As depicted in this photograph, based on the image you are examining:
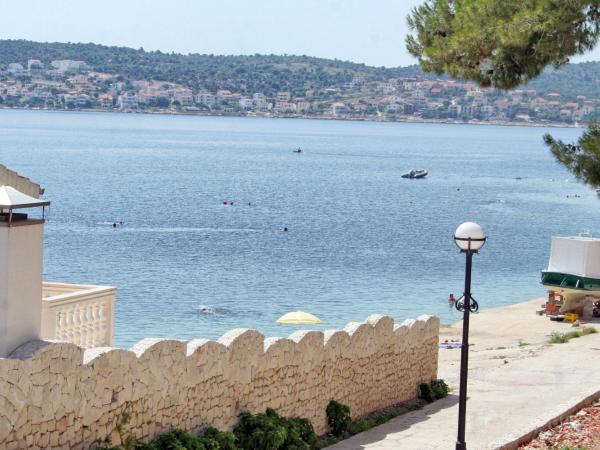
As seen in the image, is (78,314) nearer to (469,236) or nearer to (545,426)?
(469,236)

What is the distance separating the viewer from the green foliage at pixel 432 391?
56.0 feet

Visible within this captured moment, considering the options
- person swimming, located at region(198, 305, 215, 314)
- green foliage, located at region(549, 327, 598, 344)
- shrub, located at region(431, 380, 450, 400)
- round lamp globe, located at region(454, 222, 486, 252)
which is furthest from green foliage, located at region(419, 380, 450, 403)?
person swimming, located at region(198, 305, 215, 314)

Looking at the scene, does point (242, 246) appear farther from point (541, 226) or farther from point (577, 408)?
point (577, 408)

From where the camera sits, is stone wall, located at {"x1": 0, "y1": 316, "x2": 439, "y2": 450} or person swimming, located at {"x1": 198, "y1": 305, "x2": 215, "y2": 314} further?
person swimming, located at {"x1": 198, "y1": 305, "x2": 215, "y2": 314}

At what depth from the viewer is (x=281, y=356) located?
12703mm

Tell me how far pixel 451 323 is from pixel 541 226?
39.4 meters

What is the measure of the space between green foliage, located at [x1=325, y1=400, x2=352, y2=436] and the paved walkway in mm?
328

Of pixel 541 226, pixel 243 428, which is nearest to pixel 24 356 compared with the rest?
pixel 243 428

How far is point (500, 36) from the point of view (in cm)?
1469

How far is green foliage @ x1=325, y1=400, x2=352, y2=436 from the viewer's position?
13977 millimetres

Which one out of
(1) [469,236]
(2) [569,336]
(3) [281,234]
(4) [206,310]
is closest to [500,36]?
(1) [469,236]

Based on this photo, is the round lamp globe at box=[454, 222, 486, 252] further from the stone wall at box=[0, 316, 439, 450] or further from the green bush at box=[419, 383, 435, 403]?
the green bush at box=[419, 383, 435, 403]

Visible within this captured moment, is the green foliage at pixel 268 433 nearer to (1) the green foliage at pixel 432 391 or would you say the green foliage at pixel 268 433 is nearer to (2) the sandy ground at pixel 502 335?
(1) the green foliage at pixel 432 391

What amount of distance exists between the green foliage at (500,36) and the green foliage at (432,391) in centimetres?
476
